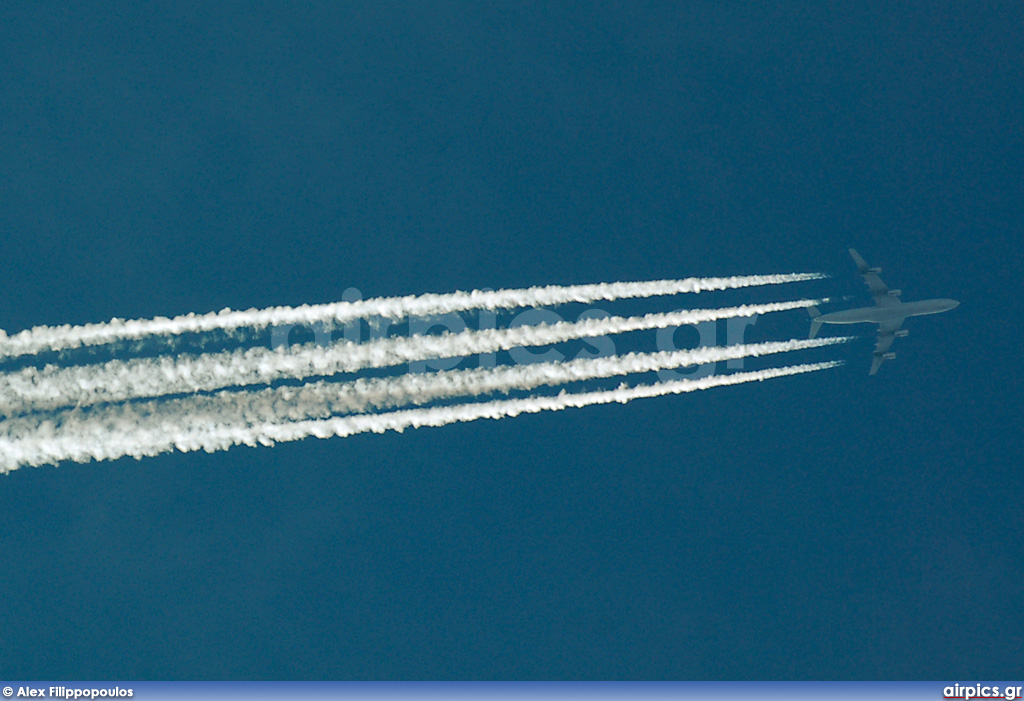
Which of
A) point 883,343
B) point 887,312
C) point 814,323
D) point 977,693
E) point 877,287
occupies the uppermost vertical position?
point 877,287

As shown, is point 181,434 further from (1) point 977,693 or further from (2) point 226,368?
(1) point 977,693

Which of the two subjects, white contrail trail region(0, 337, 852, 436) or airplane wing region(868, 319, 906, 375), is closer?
white contrail trail region(0, 337, 852, 436)

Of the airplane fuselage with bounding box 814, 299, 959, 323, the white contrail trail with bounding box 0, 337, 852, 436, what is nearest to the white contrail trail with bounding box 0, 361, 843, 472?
the white contrail trail with bounding box 0, 337, 852, 436

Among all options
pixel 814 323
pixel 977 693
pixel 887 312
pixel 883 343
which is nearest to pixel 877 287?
pixel 887 312

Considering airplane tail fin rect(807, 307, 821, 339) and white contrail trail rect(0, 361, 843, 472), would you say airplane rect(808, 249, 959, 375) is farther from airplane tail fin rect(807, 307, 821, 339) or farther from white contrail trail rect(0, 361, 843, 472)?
white contrail trail rect(0, 361, 843, 472)

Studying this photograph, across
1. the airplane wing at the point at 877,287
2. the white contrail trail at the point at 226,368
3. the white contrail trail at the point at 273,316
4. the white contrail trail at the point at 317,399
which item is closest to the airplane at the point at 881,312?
the airplane wing at the point at 877,287

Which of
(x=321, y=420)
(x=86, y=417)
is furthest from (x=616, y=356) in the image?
(x=86, y=417)

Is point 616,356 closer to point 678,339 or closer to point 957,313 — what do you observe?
point 678,339
